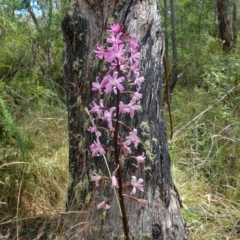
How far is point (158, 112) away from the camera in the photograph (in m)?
1.99

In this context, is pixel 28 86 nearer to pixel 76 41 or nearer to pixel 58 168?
pixel 58 168

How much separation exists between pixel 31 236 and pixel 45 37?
3333 millimetres

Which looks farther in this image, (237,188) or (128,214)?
(237,188)

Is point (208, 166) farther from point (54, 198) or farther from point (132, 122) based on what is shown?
point (132, 122)

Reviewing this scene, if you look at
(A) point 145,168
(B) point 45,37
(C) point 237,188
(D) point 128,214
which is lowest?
(C) point 237,188

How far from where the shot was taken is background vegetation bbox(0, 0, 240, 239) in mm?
2396

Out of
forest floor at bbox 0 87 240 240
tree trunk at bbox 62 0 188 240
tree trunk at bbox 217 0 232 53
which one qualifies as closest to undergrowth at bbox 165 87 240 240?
forest floor at bbox 0 87 240 240

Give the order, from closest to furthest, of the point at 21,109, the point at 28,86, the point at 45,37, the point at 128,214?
the point at 128,214
the point at 28,86
the point at 21,109
the point at 45,37

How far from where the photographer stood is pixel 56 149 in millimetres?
3115

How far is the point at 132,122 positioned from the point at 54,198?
43.5 inches

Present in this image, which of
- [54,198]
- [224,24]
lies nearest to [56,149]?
[54,198]

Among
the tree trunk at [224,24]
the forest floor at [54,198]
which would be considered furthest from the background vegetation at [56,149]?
the tree trunk at [224,24]

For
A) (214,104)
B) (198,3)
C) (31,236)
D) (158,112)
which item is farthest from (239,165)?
(198,3)

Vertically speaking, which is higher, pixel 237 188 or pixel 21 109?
pixel 21 109
